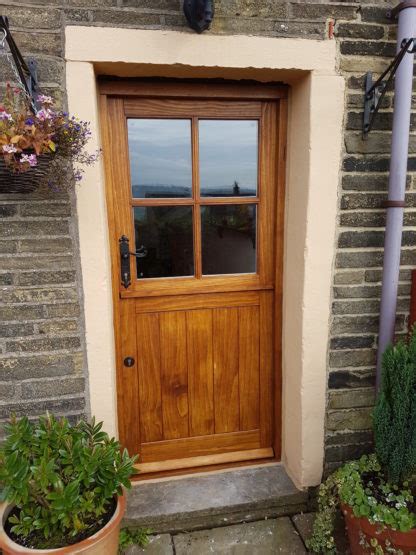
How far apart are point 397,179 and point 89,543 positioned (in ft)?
7.01

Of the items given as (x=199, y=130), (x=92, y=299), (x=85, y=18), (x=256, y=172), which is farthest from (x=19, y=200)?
(x=256, y=172)

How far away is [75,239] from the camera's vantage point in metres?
1.91

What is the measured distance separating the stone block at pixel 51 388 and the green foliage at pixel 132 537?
0.81 metres

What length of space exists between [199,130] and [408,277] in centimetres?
138

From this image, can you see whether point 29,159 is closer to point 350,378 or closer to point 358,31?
point 358,31

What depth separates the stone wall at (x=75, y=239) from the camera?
5.79 ft

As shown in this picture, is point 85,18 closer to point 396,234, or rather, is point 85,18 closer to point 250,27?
point 250,27

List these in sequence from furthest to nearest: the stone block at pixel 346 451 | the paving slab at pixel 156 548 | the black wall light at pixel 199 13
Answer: the stone block at pixel 346 451, the paving slab at pixel 156 548, the black wall light at pixel 199 13

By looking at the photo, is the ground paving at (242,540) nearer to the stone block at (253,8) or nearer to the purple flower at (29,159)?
the purple flower at (29,159)

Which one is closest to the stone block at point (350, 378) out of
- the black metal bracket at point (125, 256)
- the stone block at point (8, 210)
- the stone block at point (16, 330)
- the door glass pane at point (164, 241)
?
the door glass pane at point (164, 241)

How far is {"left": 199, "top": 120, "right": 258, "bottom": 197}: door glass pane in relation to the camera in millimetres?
2203

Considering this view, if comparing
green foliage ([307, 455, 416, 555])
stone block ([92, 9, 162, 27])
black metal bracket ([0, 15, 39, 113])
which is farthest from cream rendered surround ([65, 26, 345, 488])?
green foliage ([307, 455, 416, 555])

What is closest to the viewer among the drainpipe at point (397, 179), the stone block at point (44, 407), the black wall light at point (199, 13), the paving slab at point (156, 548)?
the black wall light at point (199, 13)

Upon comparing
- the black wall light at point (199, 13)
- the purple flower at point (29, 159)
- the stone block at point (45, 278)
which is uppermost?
the black wall light at point (199, 13)
